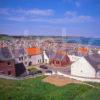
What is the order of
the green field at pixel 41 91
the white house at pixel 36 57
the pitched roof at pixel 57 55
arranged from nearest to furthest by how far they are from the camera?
the green field at pixel 41 91
the white house at pixel 36 57
the pitched roof at pixel 57 55

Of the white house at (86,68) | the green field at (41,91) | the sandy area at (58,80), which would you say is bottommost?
the green field at (41,91)

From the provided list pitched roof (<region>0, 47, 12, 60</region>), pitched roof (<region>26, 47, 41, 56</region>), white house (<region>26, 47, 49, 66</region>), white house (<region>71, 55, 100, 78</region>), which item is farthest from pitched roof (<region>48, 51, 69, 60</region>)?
pitched roof (<region>0, 47, 12, 60</region>)

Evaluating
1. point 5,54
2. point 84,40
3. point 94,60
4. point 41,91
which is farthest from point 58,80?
point 5,54

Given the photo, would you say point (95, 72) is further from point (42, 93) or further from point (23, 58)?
point (23, 58)

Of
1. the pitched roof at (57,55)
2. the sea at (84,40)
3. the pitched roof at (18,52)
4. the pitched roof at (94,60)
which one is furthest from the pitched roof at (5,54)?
the pitched roof at (94,60)

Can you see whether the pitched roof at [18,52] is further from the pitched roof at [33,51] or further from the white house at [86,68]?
the white house at [86,68]

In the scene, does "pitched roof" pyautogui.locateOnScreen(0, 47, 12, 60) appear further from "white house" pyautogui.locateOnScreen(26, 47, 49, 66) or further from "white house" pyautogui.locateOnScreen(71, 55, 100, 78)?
"white house" pyautogui.locateOnScreen(71, 55, 100, 78)

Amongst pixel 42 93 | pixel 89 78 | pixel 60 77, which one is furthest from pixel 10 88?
pixel 89 78
